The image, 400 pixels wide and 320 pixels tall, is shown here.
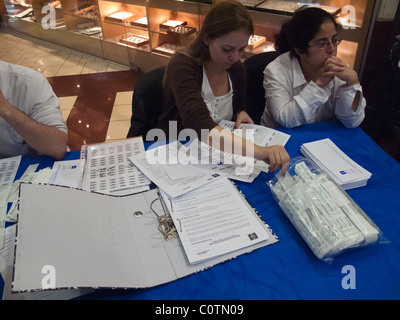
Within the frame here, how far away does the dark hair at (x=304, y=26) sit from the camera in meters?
1.53

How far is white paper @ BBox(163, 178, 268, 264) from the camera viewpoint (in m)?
0.96

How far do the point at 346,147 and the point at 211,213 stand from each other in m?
0.76

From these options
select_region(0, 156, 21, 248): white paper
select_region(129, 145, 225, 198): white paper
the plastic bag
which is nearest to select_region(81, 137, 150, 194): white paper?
select_region(129, 145, 225, 198): white paper

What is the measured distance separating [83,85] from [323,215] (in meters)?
3.63

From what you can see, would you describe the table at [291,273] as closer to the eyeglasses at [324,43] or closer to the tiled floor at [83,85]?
the eyeglasses at [324,43]

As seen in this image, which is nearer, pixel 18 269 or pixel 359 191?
pixel 18 269

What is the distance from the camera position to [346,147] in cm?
143

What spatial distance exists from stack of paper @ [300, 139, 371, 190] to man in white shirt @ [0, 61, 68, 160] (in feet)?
3.53

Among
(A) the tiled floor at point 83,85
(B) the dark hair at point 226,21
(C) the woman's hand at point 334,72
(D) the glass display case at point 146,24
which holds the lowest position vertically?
(A) the tiled floor at point 83,85
